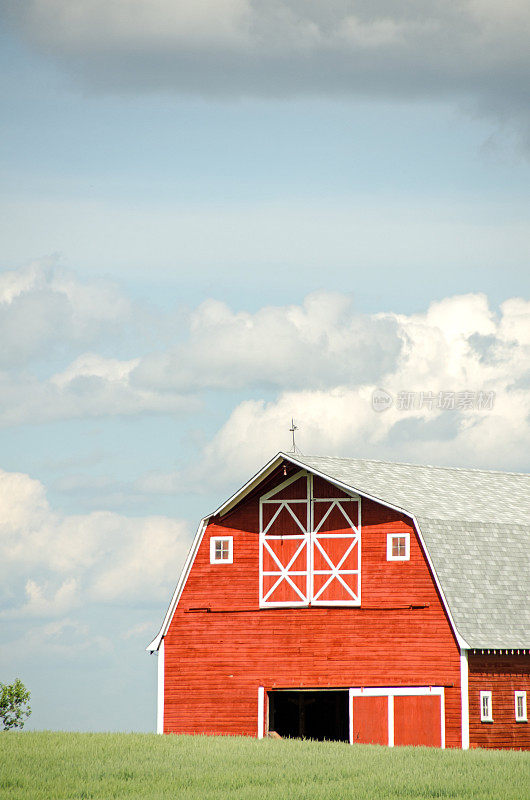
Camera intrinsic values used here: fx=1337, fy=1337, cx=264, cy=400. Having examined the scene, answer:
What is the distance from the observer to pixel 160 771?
29.6 metres

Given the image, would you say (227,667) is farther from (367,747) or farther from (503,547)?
(503,547)

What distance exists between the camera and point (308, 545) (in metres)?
37.0

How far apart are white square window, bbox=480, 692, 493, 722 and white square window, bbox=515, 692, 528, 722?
0.89 m

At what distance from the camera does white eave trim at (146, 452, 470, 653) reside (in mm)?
35281

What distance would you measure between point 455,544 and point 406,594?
1.99 meters

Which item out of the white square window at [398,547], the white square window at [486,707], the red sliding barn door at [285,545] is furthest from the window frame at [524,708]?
the red sliding barn door at [285,545]

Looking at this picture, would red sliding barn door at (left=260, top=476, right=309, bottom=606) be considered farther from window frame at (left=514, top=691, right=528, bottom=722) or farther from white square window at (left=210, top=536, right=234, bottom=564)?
window frame at (left=514, top=691, right=528, bottom=722)

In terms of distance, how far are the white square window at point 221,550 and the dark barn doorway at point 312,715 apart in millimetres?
4402

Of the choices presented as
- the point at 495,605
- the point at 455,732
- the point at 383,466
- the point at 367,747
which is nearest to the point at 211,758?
the point at 367,747

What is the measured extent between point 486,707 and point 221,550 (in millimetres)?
8653

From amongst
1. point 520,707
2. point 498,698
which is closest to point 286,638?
point 498,698

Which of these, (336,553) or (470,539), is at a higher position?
(470,539)

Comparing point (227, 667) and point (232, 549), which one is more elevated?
point (232, 549)

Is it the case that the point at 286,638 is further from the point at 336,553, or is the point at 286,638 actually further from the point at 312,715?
the point at 312,715
